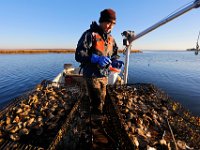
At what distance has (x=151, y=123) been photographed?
20.6ft

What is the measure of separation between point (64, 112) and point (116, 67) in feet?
9.66

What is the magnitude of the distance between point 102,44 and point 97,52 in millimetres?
297

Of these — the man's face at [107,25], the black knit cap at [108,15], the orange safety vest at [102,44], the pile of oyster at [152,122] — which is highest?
the black knit cap at [108,15]

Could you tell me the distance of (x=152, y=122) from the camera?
20.6ft

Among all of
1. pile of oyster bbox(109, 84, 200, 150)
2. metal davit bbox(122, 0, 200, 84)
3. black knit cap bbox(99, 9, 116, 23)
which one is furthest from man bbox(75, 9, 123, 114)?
metal davit bbox(122, 0, 200, 84)

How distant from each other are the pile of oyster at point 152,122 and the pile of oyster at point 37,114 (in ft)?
7.31

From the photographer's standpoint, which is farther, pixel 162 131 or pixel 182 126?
pixel 182 126

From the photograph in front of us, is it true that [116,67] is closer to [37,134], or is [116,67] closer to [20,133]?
[37,134]

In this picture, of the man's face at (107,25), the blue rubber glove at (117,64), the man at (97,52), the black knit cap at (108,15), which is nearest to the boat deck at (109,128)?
the man at (97,52)

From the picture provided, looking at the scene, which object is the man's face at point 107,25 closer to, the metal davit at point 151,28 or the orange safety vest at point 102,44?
the orange safety vest at point 102,44

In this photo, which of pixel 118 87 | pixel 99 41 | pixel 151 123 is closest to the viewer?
pixel 99 41

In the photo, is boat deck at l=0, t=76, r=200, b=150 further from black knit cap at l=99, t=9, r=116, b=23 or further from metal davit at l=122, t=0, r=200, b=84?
metal davit at l=122, t=0, r=200, b=84

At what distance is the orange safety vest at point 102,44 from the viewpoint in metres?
4.64

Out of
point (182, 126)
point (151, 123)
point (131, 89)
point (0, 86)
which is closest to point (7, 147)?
point (151, 123)
